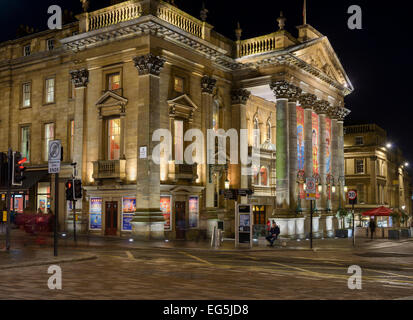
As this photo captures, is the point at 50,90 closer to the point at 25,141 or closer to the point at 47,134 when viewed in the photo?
the point at 47,134

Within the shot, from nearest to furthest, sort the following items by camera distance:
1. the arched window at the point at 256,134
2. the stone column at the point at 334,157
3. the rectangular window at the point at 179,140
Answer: the rectangular window at the point at 179,140
the arched window at the point at 256,134
the stone column at the point at 334,157

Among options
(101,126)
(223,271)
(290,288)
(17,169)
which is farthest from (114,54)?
(290,288)

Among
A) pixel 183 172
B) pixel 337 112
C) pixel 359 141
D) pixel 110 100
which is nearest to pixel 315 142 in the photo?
pixel 337 112

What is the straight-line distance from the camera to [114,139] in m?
37.2

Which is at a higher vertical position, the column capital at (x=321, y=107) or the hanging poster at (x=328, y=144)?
the column capital at (x=321, y=107)

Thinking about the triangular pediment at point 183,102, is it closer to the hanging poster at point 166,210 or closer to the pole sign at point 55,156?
the hanging poster at point 166,210

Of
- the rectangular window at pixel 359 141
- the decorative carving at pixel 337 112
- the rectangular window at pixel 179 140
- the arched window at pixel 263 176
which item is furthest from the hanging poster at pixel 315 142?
the rectangular window at pixel 359 141

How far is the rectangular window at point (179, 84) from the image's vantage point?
38.2 metres

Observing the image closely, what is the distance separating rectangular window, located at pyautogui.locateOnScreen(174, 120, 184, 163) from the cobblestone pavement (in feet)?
53.8

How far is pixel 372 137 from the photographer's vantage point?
283ft

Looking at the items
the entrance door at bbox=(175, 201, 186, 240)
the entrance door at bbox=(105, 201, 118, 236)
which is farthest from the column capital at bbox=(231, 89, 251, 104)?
the entrance door at bbox=(105, 201, 118, 236)

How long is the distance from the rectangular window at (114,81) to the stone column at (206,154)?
6.63 meters

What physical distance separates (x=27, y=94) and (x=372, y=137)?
58472 millimetres

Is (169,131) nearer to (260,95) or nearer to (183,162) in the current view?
(183,162)
